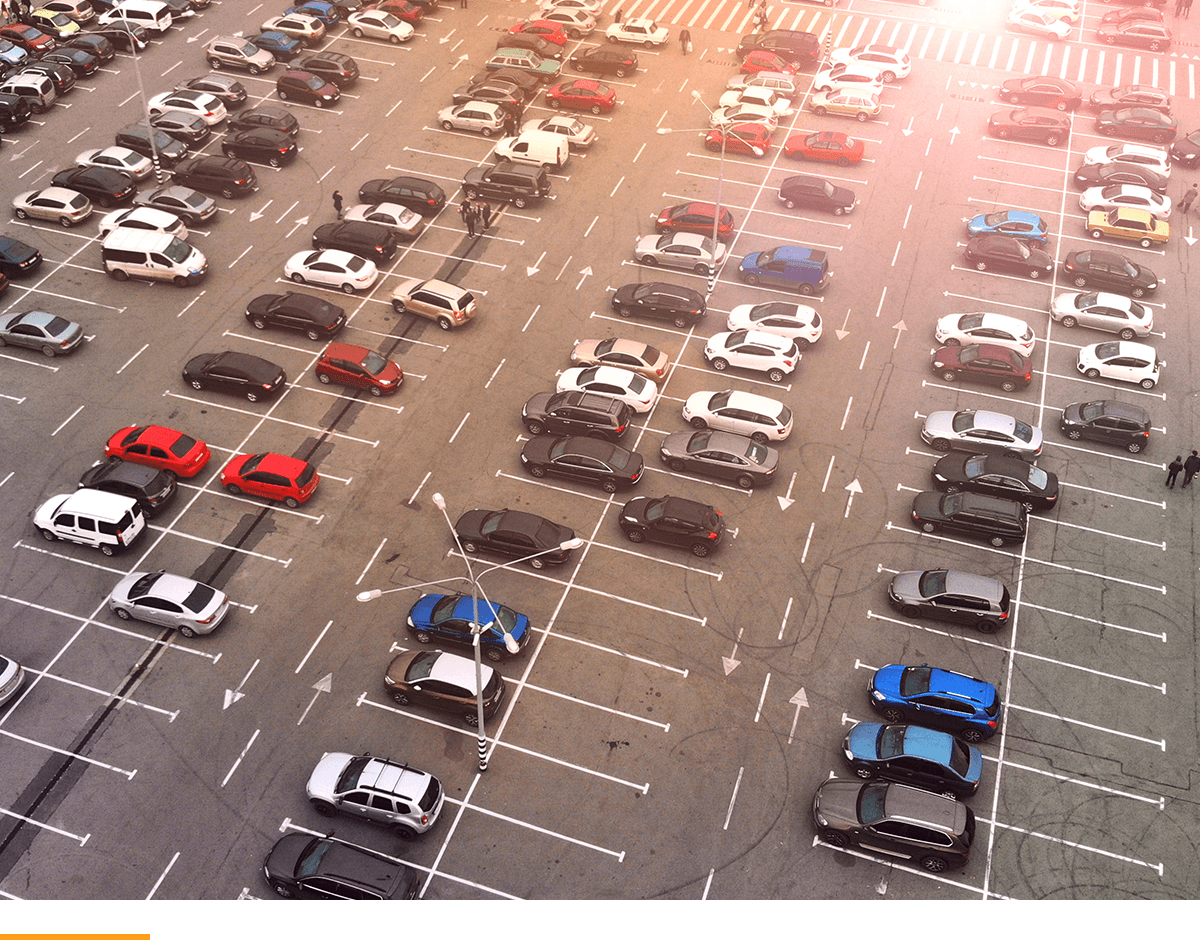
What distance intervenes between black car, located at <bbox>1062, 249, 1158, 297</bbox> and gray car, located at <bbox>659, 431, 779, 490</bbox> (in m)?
21.3

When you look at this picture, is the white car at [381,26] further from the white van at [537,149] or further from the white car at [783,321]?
the white car at [783,321]

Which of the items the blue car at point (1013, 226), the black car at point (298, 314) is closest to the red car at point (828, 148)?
the blue car at point (1013, 226)

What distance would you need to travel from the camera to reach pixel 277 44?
6688cm

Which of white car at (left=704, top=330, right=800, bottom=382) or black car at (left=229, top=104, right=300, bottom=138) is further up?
black car at (left=229, top=104, right=300, bottom=138)

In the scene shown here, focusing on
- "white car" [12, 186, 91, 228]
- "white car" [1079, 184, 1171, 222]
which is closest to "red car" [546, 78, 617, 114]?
"white car" [12, 186, 91, 228]

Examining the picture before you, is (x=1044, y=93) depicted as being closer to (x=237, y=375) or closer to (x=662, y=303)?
(x=662, y=303)

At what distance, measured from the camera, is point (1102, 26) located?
2916 inches

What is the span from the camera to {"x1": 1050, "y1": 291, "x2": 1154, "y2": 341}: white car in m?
48.1

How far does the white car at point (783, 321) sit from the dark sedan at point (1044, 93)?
28873mm

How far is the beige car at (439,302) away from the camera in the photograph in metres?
47.1

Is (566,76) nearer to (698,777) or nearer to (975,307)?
(975,307)

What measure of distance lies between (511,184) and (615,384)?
696 inches

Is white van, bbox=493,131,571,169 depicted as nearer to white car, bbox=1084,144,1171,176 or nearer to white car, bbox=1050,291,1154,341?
white car, bbox=1050,291,1154,341

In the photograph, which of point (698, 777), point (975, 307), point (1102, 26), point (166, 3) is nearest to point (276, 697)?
point (698, 777)
